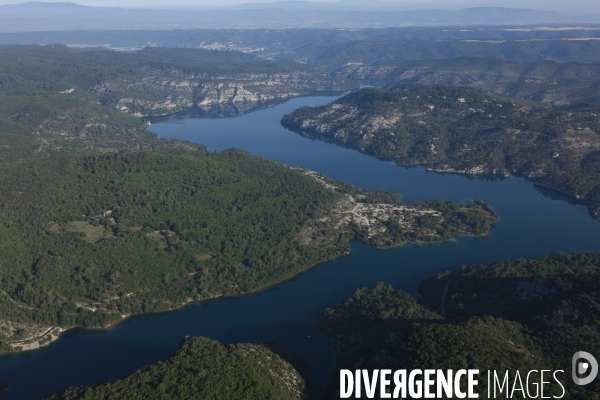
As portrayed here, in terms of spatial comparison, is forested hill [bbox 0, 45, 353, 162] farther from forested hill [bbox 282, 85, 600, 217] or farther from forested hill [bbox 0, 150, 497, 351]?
forested hill [bbox 282, 85, 600, 217]

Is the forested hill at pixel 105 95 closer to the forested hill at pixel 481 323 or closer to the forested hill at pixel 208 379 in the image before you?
the forested hill at pixel 208 379

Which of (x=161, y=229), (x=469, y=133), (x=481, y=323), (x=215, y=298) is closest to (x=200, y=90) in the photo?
(x=469, y=133)

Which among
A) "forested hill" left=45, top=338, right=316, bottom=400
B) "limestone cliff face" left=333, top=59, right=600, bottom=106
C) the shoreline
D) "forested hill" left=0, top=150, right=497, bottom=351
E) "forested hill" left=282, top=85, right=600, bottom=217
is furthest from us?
"limestone cliff face" left=333, top=59, right=600, bottom=106

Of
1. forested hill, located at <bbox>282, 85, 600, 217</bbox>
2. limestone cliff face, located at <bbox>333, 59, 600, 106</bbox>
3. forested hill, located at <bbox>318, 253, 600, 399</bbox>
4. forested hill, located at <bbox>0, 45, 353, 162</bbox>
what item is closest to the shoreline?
forested hill, located at <bbox>318, 253, 600, 399</bbox>

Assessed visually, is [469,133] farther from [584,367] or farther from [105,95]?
[105,95]

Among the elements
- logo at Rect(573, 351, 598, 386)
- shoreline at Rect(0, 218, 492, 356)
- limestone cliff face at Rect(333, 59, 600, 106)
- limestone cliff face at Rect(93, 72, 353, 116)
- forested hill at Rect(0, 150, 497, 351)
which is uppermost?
limestone cliff face at Rect(333, 59, 600, 106)

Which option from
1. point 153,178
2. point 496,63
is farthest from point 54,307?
point 496,63

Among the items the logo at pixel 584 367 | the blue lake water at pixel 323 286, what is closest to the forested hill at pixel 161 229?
the blue lake water at pixel 323 286
